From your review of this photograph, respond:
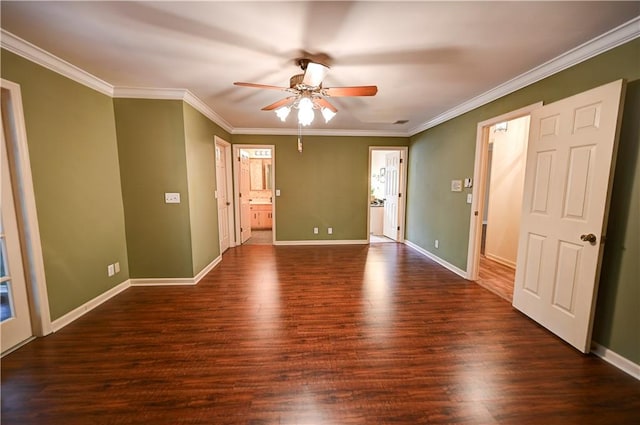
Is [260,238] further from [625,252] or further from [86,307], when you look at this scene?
[625,252]

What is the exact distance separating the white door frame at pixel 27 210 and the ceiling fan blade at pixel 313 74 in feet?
7.48

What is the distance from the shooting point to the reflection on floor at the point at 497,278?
10.3ft

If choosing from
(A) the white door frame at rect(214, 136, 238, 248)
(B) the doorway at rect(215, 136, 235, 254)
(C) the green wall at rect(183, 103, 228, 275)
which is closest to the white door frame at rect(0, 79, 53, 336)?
(C) the green wall at rect(183, 103, 228, 275)

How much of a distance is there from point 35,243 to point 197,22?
2259 mm

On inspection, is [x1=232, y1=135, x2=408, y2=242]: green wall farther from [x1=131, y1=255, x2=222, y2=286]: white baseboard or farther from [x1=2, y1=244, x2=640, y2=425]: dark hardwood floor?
[x1=2, y1=244, x2=640, y2=425]: dark hardwood floor

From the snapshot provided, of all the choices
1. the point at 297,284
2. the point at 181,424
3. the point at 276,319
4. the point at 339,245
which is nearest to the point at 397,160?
the point at 339,245

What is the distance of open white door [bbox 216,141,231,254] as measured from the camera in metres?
4.71

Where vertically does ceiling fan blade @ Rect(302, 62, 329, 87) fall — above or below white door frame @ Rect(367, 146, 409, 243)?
above

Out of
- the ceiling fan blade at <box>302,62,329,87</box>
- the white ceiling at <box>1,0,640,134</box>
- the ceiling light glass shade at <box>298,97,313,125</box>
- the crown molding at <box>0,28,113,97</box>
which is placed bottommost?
the ceiling light glass shade at <box>298,97,313,125</box>

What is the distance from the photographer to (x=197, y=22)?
5.63ft

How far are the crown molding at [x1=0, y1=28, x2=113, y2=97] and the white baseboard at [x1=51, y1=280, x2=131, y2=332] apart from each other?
227cm

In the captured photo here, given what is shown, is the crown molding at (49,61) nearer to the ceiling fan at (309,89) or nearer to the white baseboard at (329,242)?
the ceiling fan at (309,89)

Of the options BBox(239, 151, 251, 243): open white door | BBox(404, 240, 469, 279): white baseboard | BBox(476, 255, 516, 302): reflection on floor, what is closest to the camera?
BBox(476, 255, 516, 302): reflection on floor

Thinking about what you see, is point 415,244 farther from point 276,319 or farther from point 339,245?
point 276,319
